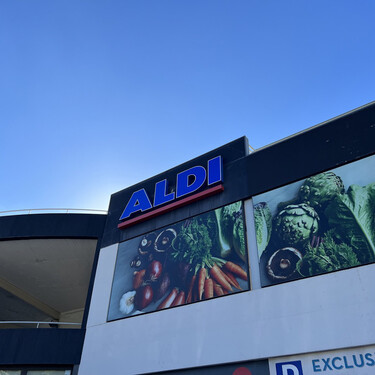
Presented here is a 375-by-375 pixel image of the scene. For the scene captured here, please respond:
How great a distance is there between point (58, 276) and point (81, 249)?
3.68 metres

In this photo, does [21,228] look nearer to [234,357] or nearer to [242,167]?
[242,167]

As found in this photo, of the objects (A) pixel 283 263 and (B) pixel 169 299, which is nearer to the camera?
(A) pixel 283 263

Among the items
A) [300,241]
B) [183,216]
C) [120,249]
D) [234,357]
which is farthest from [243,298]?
[120,249]

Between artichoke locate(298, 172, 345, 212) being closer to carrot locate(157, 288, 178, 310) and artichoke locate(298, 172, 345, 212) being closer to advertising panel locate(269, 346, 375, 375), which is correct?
advertising panel locate(269, 346, 375, 375)

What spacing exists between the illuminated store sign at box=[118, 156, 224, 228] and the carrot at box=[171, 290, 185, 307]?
3.71 metres

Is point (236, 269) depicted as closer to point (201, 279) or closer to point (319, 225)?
point (201, 279)

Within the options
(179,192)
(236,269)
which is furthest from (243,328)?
(179,192)

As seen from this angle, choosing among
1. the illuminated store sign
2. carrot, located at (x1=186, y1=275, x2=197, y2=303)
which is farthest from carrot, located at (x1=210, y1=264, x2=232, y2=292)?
the illuminated store sign

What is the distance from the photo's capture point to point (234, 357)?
12016 millimetres

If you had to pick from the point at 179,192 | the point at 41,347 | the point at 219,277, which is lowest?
the point at 41,347

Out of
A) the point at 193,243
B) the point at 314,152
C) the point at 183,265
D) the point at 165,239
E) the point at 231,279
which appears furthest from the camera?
the point at 165,239

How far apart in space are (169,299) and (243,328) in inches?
130

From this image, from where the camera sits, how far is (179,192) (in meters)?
16.8

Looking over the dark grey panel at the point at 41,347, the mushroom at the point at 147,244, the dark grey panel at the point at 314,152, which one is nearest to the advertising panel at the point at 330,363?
the dark grey panel at the point at 314,152
